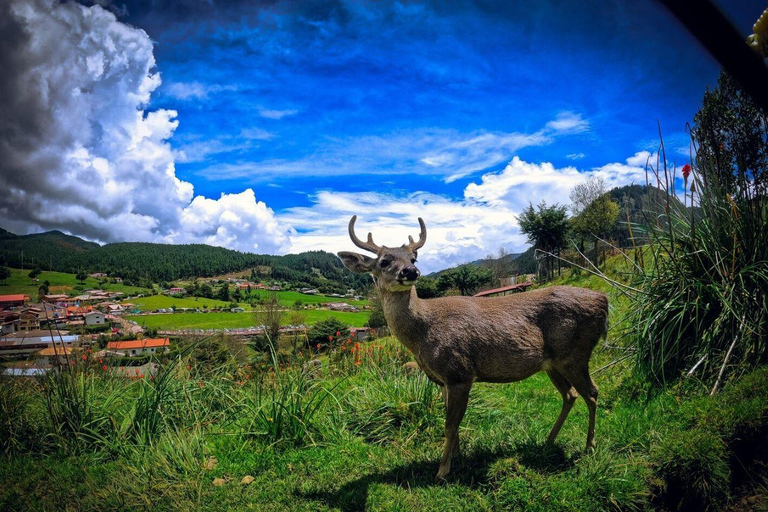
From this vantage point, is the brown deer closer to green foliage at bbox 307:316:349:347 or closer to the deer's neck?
the deer's neck

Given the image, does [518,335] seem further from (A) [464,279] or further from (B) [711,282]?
(A) [464,279]

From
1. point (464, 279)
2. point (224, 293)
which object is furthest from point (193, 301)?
point (464, 279)

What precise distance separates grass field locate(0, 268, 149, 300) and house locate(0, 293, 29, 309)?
6.2 inches

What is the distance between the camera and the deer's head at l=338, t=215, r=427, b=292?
487 centimetres

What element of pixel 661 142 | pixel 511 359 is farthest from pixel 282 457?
pixel 661 142

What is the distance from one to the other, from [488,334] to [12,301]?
323 inches

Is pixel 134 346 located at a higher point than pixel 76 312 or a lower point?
lower

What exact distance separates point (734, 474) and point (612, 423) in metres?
1.57

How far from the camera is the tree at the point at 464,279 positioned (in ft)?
125

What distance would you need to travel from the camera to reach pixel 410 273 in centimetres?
471

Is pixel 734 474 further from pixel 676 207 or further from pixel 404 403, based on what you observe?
pixel 676 207

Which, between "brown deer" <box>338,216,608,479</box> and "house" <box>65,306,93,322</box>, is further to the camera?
"house" <box>65,306,93,322</box>

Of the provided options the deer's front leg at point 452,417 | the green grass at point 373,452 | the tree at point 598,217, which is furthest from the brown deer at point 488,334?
the tree at point 598,217

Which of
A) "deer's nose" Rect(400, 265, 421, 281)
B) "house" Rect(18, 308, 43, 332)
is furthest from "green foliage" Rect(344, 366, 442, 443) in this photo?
"house" Rect(18, 308, 43, 332)
